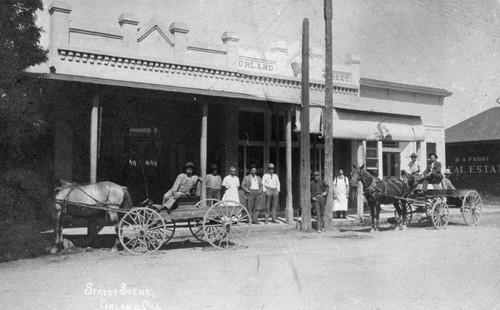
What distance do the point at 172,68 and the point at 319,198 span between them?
657 centimetres

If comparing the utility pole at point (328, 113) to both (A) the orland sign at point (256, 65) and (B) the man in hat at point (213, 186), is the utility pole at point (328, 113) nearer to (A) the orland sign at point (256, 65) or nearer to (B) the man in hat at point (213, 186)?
(B) the man in hat at point (213, 186)

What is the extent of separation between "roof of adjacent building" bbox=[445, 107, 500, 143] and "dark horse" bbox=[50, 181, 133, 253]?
72.4 feet

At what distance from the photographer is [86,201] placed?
9.79 m

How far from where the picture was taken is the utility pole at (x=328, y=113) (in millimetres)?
13305

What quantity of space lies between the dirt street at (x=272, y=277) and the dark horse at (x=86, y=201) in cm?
75

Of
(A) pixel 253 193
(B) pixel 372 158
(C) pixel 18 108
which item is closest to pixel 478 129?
(B) pixel 372 158

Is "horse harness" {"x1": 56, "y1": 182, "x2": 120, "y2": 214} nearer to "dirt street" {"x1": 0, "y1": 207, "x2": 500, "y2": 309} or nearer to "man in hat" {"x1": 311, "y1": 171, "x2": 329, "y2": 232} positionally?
"dirt street" {"x1": 0, "y1": 207, "x2": 500, "y2": 309}

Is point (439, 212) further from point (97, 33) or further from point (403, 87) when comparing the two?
point (97, 33)

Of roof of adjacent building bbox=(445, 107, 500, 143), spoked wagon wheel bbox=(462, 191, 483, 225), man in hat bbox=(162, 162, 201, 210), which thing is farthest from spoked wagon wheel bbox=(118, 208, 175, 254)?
roof of adjacent building bbox=(445, 107, 500, 143)

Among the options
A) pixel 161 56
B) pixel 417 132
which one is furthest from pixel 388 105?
pixel 161 56

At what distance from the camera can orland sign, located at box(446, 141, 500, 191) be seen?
1005 inches

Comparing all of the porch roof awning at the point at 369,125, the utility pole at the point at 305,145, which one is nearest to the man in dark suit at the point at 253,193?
the utility pole at the point at 305,145

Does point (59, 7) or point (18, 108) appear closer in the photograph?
point (18, 108)

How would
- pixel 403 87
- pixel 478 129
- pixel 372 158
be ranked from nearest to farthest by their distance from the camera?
pixel 372 158, pixel 403 87, pixel 478 129
